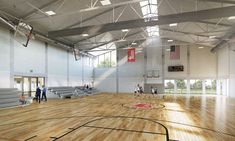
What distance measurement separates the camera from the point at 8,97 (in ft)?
37.5

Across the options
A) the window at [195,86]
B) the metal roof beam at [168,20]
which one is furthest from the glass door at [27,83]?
the window at [195,86]

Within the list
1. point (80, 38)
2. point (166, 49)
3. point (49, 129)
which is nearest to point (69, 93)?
point (80, 38)

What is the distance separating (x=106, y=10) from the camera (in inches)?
479

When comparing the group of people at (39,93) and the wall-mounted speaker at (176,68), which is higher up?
the wall-mounted speaker at (176,68)

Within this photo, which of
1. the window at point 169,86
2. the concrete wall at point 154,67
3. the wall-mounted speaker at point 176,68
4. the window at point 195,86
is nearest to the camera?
the concrete wall at point 154,67

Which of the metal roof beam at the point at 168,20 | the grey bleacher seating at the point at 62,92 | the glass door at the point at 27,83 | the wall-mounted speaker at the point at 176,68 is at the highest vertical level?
the metal roof beam at the point at 168,20

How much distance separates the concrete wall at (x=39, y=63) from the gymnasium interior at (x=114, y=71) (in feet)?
0.26

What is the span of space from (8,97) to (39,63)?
500 centimetres

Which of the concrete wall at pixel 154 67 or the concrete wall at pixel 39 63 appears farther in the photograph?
the concrete wall at pixel 154 67

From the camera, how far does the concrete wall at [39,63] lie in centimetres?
1229

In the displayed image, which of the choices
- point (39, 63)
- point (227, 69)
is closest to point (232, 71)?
point (227, 69)

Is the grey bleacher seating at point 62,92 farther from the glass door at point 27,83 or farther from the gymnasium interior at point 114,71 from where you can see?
the glass door at point 27,83

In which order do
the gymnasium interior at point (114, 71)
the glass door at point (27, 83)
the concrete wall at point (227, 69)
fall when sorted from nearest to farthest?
the gymnasium interior at point (114, 71), the glass door at point (27, 83), the concrete wall at point (227, 69)

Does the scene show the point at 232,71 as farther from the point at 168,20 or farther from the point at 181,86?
the point at 168,20
